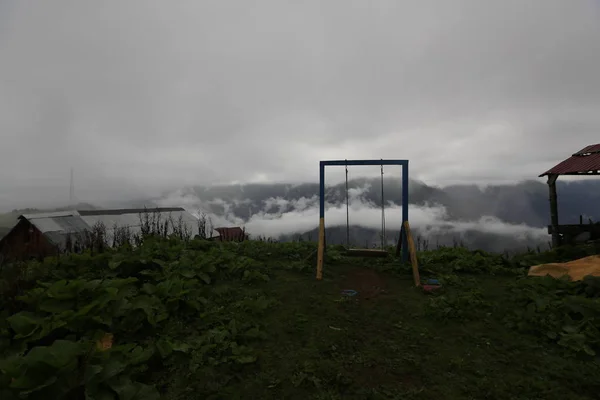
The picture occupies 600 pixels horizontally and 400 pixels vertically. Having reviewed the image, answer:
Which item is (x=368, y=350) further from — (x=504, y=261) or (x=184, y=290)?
(x=504, y=261)

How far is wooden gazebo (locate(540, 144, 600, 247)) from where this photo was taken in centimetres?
1084

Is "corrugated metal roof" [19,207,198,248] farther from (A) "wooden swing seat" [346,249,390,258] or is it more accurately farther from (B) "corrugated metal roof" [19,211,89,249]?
(A) "wooden swing seat" [346,249,390,258]

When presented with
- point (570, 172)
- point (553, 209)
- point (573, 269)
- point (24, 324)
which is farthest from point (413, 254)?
point (553, 209)

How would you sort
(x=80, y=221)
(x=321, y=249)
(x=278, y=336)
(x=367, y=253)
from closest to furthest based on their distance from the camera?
(x=278, y=336), (x=321, y=249), (x=367, y=253), (x=80, y=221)

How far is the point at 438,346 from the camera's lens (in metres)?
4.22

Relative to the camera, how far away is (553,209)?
12.0 metres

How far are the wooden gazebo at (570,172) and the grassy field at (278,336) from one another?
23.7 ft

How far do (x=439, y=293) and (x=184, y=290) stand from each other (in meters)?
4.69

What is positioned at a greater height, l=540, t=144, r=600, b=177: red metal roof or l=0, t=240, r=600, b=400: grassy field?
l=540, t=144, r=600, b=177: red metal roof

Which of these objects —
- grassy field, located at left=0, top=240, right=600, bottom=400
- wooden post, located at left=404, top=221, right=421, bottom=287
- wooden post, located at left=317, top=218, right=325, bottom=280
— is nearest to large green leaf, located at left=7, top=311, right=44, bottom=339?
grassy field, located at left=0, top=240, right=600, bottom=400

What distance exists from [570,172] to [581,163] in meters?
0.59

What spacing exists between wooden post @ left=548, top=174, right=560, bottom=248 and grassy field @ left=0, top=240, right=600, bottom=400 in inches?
283

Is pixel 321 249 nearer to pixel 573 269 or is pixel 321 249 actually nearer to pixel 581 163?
pixel 573 269

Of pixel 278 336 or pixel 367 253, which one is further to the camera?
pixel 367 253
